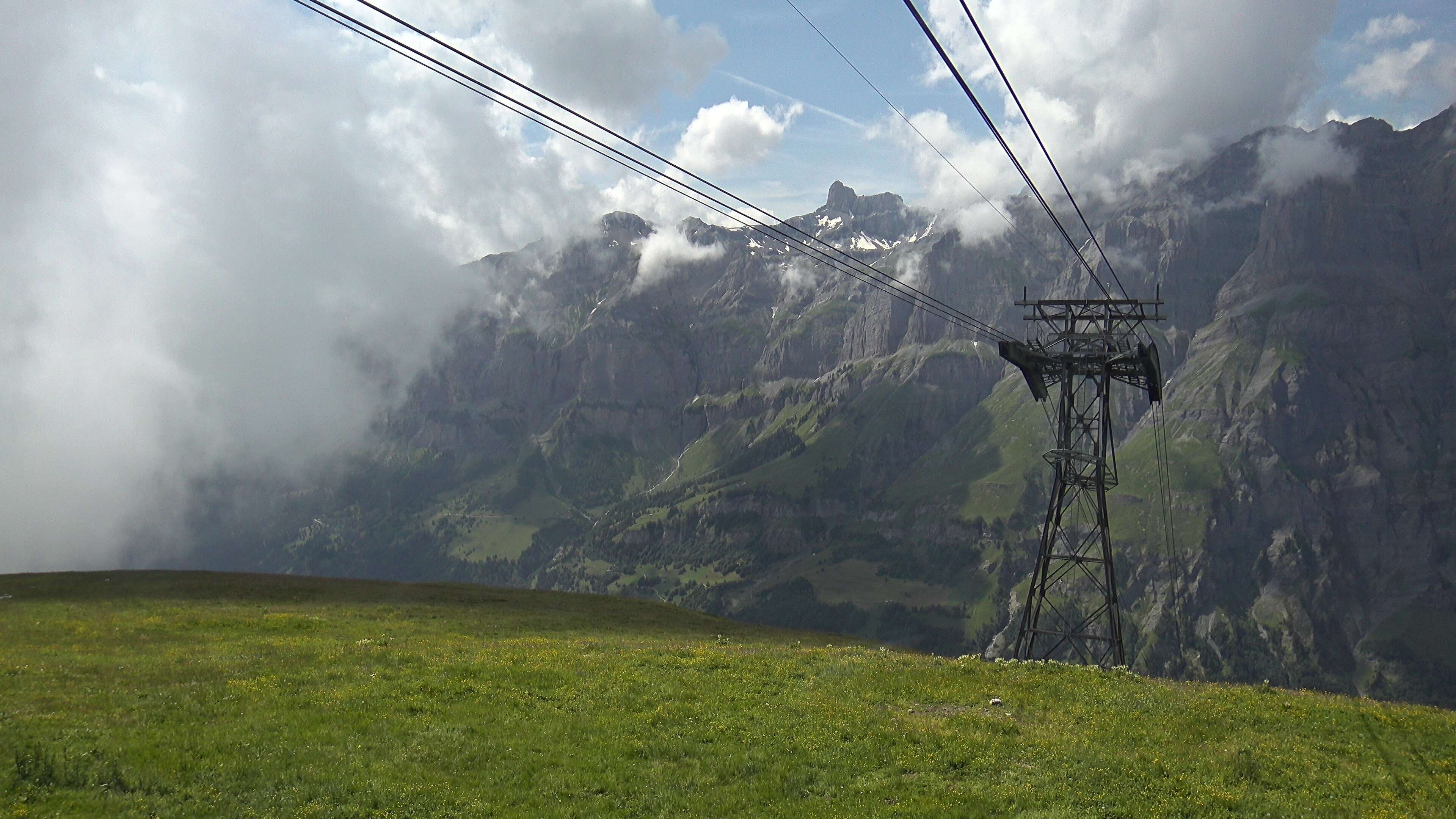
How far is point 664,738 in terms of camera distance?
24531 mm

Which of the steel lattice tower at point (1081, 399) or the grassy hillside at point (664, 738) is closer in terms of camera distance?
the grassy hillside at point (664, 738)

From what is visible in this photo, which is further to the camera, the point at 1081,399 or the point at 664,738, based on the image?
the point at 1081,399

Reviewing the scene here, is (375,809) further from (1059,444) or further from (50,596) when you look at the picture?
(50,596)

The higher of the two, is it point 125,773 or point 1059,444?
point 1059,444

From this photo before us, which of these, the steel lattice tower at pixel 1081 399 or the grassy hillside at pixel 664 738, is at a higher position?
the steel lattice tower at pixel 1081 399

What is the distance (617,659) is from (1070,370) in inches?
1214

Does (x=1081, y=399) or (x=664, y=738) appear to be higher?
(x=1081, y=399)

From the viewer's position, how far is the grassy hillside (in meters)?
20.5

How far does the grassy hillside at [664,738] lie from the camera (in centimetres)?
2050

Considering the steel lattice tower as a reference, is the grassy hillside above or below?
below

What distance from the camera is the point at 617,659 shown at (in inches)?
1383

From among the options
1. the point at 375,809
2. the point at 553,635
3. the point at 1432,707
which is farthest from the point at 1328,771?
the point at 553,635

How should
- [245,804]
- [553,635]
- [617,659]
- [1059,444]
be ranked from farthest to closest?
[1059,444], [553,635], [617,659], [245,804]

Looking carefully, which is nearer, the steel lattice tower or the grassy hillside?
the grassy hillside
